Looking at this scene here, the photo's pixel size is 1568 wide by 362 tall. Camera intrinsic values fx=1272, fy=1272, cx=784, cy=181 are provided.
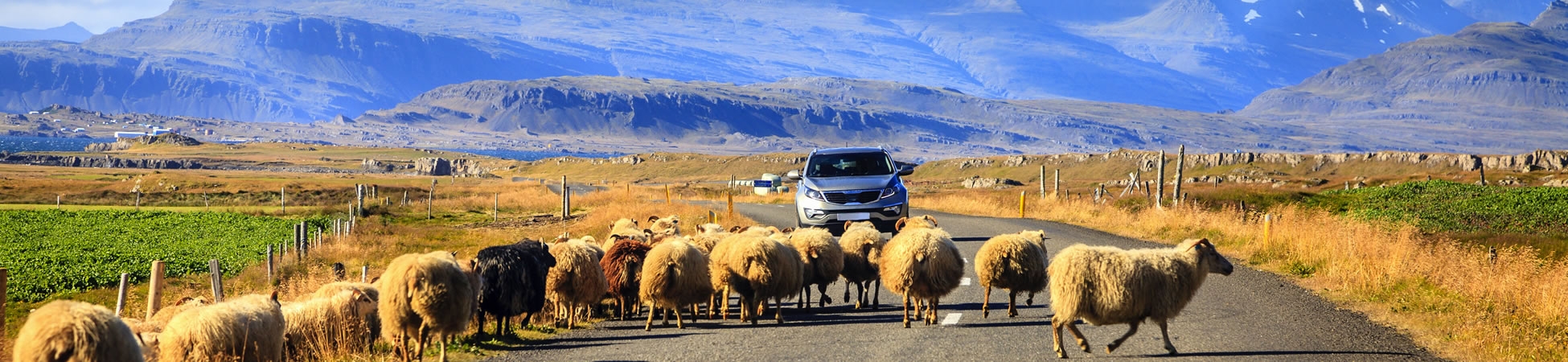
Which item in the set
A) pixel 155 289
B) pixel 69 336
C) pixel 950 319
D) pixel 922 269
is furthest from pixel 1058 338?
pixel 155 289

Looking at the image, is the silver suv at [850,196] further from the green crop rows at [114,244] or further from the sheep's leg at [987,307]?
the green crop rows at [114,244]

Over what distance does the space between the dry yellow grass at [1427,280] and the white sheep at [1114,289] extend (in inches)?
116

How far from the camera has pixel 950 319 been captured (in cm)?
1507

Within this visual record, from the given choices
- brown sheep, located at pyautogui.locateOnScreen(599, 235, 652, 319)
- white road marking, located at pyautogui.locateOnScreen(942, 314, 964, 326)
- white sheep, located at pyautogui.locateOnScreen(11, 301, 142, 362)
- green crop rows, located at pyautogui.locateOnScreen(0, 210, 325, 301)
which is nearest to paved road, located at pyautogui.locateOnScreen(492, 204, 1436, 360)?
white road marking, located at pyautogui.locateOnScreen(942, 314, 964, 326)

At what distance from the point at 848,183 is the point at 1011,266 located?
10596 mm

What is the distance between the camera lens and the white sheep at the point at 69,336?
9.38 metres

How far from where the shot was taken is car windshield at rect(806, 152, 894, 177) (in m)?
26.5

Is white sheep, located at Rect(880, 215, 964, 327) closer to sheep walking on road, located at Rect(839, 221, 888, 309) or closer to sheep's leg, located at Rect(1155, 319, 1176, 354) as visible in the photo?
sheep walking on road, located at Rect(839, 221, 888, 309)

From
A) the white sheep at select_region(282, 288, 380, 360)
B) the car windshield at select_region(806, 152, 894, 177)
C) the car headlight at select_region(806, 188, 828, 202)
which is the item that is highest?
the car windshield at select_region(806, 152, 894, 177)

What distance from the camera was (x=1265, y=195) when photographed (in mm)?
45125

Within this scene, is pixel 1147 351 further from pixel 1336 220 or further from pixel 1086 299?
pixel 1336 220

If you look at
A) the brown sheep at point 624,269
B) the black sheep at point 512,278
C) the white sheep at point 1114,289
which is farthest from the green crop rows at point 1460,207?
the black sheep at point 512,278

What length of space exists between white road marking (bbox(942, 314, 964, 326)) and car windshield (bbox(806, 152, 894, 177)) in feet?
35.9

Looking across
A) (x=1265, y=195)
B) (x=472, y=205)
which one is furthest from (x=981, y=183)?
(x=1265, y=195)
